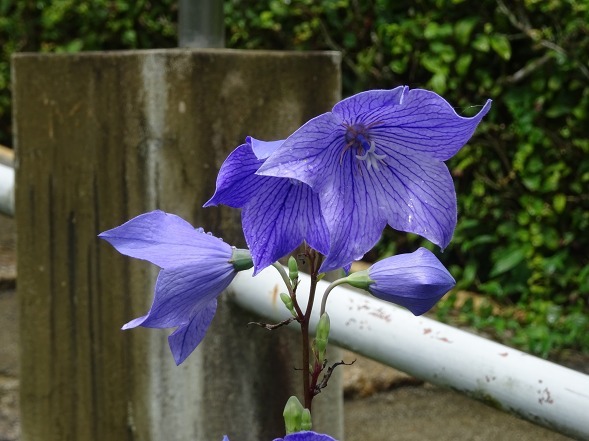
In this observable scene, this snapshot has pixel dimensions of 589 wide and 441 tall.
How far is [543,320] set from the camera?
12.8 ft

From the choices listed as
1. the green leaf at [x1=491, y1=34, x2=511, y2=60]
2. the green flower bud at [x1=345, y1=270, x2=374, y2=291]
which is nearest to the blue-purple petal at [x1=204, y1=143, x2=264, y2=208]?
the green flower bud at [x1=345, y1=270, x2=374, y2=291]

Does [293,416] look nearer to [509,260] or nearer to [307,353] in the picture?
[307,353]

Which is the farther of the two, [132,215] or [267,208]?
[132,215]

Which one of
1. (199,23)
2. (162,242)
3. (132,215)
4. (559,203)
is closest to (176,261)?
(162,242)

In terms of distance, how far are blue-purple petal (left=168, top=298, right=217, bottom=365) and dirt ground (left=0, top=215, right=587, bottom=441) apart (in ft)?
7.87

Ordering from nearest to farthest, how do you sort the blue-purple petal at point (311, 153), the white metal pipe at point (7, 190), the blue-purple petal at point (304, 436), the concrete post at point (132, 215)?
the blue-purple petal at point (304, 436)
the blue-purple petal at point (311, 153)
the concrete post at point (132, 215)
the white metal pipe at point (7, 190)

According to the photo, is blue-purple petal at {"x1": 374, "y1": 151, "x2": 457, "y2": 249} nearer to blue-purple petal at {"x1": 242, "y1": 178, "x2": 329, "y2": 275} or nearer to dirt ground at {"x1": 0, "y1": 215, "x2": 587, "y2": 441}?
blue-purple petal at {"x1": 242, "y1": 178, "x2": 329, "y2": 275}

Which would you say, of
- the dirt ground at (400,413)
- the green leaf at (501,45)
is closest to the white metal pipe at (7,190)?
the dirt ground at (400,413)

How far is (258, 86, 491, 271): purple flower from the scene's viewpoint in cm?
75

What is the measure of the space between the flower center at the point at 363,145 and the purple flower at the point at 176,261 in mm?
123

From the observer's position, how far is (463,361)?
1.32 m

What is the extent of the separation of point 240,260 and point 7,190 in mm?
1492

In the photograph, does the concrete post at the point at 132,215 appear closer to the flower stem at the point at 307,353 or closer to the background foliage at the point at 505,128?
the flower stem at the point at 307,353

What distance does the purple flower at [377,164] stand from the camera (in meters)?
0.75
